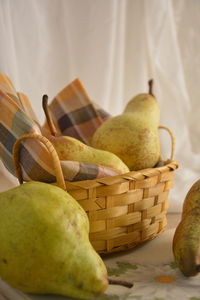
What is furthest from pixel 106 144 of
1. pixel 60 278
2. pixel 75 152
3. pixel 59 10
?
pixel 59 10

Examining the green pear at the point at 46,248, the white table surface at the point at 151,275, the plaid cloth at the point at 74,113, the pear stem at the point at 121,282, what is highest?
the plaid cloth at the point at 74,113

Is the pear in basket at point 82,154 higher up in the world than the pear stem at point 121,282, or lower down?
higher up

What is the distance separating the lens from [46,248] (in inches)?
24.1

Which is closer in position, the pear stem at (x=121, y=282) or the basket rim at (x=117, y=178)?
the pear stem at (x=121, y=282)

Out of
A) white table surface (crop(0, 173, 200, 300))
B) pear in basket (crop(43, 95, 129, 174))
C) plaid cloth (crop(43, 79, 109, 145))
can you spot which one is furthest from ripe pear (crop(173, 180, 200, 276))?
plaid cloth (crop(43, 79, 109, 145))

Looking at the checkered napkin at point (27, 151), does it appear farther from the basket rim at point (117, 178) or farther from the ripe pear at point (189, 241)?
the ripe pear at point (189, 241)

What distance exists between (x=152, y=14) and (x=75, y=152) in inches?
29.7

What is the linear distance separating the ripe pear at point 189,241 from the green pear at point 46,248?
15 centimetres

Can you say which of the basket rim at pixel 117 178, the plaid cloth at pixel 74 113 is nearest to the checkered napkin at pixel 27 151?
the basket rim at pixel 117 178

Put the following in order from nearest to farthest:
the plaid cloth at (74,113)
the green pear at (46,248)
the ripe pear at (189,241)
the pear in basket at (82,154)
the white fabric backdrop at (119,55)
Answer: the green pear at (46,248), the ripe pear at (189,241), the pear in basket at (82,154), the plaid cloth at (74,113), the white fabric backdrop at (119,55)

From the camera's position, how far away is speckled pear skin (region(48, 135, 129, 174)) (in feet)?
2.81

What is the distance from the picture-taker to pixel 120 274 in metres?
0.78

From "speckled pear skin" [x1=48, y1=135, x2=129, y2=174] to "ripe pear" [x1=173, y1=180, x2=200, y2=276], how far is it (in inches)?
5.6

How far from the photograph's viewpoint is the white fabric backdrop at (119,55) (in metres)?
1.26
